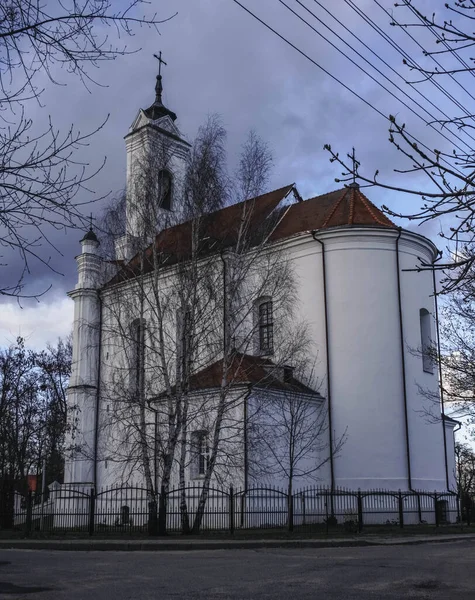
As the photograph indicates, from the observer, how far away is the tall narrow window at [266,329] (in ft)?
96.9

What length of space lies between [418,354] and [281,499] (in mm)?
8040

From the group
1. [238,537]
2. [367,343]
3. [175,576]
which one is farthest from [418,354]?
[175,576]

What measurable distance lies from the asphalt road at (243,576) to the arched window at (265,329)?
50.6 feet

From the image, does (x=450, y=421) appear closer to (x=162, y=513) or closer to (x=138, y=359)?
(x=138, y=359)

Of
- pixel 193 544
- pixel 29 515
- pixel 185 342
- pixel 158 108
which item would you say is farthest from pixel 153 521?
pixel 158 108

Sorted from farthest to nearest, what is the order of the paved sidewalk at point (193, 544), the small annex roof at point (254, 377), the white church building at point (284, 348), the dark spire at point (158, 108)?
the dark spire at point (158, 108)
the small annex roof at point (254, 377)
the white church building at point (284, 348)
the paved sidewalk at point (193, 544)


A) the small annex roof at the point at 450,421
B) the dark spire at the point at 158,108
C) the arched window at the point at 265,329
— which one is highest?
the dark spire at the point at 158,108

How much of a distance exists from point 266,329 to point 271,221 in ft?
21.6

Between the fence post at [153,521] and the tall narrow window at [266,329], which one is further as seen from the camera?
the tall narrow window at [266,329]

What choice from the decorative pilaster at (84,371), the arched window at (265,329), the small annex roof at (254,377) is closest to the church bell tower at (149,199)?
the small annex roof at (254,377)

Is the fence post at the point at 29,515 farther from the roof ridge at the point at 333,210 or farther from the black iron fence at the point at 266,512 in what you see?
the roof ridge at the point at 333,210

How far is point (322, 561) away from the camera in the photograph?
41.4ft

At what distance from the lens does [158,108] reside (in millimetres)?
41469

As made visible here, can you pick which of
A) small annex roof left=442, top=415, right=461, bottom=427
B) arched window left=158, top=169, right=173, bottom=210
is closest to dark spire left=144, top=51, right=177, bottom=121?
arched window left=158, top=169, right=173, bottom=210
